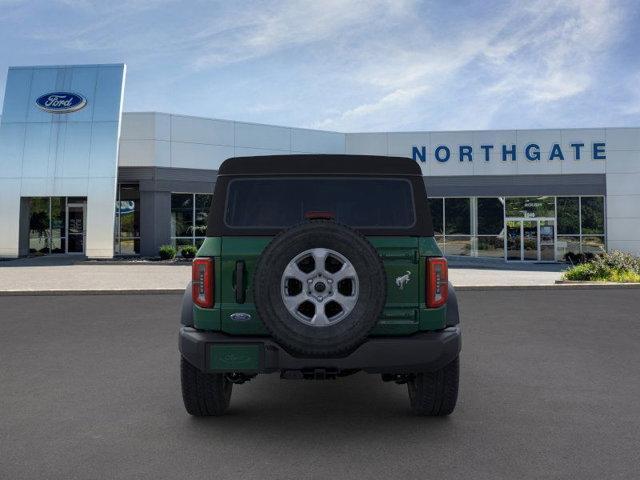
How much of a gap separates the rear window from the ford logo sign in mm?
26654

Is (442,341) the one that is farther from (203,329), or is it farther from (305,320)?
(203,329)

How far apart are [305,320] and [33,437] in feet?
7.38

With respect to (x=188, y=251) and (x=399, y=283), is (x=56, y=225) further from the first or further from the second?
(x=399, y=283)

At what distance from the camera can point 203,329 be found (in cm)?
431

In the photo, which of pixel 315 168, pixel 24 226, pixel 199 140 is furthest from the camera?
pixel 199 140

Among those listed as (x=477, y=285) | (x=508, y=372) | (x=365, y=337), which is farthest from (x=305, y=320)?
(x=477, y=285)

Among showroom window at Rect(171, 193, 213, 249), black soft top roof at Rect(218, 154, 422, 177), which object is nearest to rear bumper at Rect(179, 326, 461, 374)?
black soft top roof at Rect(218, 154, 422, 177)

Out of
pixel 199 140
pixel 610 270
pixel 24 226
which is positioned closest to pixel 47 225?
pixel 24 226

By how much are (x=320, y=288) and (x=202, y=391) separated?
142 cm

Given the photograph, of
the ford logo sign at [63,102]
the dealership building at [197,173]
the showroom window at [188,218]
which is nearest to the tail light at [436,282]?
the dealership building at [197,173]

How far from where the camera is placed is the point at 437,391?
15.1 ft

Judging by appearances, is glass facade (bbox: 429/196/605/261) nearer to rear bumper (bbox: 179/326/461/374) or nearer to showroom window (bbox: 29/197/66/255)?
showroom window (bbox: 29/197/66/255)

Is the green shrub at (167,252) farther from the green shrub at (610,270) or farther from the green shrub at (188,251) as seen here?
the green shrub at (610,270)

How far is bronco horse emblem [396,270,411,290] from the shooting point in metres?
4.21
